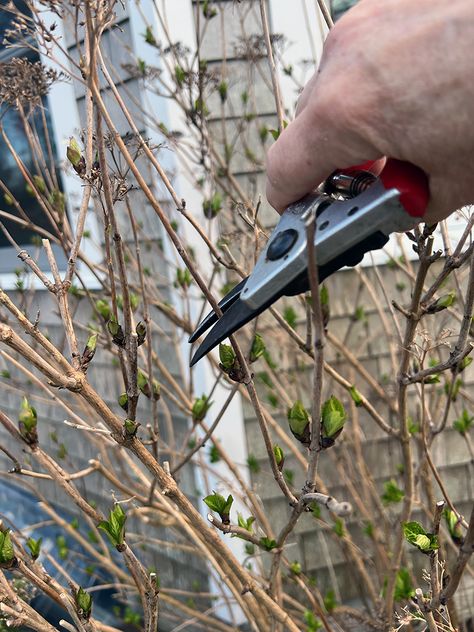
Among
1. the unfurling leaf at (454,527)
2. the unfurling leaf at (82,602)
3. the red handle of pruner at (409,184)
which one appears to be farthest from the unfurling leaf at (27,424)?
the unfurling leaf at (454,527)

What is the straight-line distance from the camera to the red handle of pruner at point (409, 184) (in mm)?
927

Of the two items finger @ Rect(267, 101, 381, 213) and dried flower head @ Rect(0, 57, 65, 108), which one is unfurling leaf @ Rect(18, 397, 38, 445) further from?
dried flower head @ Rect(0, 57, 65, 108)

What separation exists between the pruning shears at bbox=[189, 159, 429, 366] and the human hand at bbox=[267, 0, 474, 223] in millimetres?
36

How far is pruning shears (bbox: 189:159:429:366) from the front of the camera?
36.8 inches

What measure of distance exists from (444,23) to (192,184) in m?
2.26

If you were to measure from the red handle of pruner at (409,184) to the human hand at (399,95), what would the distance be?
1cm

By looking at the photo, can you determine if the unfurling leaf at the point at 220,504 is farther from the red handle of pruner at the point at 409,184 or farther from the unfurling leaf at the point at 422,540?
the red handle of pruner at the point at 409,184

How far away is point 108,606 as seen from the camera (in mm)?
3508

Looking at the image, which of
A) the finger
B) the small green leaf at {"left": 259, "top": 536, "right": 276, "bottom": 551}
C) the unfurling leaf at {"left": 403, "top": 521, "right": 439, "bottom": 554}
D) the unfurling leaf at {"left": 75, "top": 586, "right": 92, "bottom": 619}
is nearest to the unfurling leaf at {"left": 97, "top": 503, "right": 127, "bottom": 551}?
the unfurling leaf at {"left": 75, "top": 586, "right": 92, "bottom": 619}

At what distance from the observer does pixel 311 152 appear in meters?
0.95

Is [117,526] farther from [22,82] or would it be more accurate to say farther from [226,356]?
[22,82]

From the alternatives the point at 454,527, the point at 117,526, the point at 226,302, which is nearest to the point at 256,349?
the point at 226,302

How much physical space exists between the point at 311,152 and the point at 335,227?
11 centimetres

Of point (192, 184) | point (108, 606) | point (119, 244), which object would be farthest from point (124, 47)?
point (108, 606)
